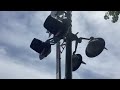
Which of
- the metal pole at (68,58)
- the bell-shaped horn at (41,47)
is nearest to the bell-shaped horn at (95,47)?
the metal pole at (68,58)

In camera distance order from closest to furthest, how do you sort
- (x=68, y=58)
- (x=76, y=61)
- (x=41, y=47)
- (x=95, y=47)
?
(x=68, y=58)
(x=41, y=47)
(x=95, y=47)
(x=76, y=61)

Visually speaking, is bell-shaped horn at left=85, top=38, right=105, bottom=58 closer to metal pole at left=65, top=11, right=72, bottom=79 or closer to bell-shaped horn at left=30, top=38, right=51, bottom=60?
metal pole at left=65, top=11, right=72, bottom=79

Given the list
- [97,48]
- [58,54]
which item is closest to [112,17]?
[97,48]

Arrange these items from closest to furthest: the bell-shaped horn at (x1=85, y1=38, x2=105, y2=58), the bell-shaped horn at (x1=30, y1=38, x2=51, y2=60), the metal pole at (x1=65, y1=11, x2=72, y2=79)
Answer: the metal pole at (x1=65, y1=11, x2=72, y2=79) < the bell-shaped horn at (x1=30, y1=38, x2=51, y2=60) < the bell-shaped horn at (x1=85, y1=38, x2=105, y2=58)

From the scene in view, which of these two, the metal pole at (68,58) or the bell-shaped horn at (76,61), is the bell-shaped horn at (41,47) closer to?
the metal pole at (68,58)

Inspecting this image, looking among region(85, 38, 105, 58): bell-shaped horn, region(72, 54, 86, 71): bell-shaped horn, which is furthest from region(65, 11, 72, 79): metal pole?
region(85, 38, 105, 58): bell-shaped horn

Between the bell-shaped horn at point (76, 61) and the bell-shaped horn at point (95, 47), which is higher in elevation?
the bell-shaped horn at point (95, 47)

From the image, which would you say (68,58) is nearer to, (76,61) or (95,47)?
(76,61)

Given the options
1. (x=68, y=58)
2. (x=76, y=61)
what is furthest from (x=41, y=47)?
(x=76, y=61)

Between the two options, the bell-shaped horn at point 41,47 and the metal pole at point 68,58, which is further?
the bell-shaped horn at point 41,47
